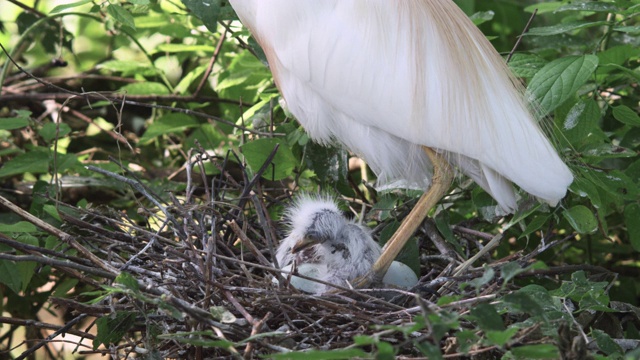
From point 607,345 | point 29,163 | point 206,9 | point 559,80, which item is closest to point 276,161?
point 206,9

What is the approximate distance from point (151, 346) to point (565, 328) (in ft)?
2.96

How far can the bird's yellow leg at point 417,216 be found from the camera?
238 cm

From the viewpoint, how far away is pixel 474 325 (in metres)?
1.96

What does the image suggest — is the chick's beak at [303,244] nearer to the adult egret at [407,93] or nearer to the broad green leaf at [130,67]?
the adult egret at [407,93]

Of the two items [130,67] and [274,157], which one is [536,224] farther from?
[130,67]

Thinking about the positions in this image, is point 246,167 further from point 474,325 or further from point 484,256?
point 474,325

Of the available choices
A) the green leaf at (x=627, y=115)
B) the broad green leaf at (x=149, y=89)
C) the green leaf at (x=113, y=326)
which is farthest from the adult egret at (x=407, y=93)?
the broad green leaf at (x=149, y=89)

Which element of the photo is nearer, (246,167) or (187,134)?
(246,167)

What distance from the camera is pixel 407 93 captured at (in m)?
2.28

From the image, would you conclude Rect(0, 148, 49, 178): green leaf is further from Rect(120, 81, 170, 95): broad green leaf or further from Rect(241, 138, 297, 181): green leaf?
Rect(241, 138, 297, 181): green leaf

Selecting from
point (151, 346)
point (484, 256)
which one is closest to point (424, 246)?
point (484, 256)

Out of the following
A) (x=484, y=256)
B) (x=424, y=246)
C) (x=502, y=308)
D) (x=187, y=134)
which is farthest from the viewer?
(x=187, y=134)

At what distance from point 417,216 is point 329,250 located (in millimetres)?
269

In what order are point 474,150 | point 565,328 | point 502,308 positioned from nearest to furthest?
point 565,328 → point 502,308 → point 474,150
